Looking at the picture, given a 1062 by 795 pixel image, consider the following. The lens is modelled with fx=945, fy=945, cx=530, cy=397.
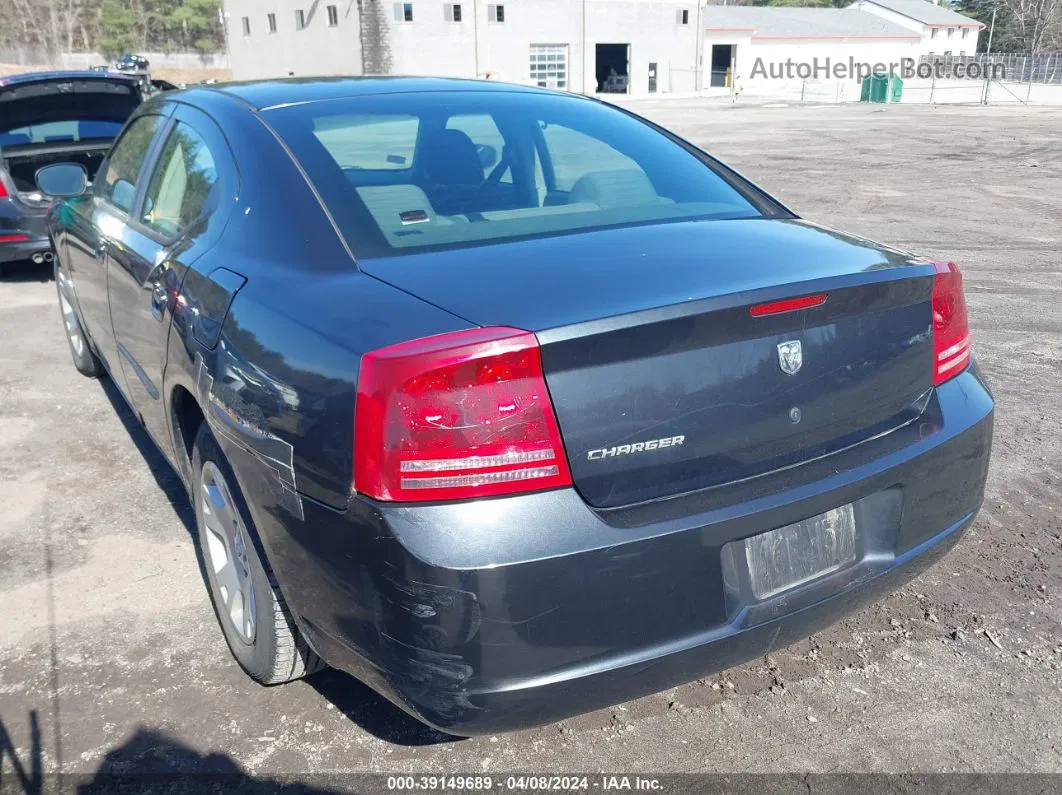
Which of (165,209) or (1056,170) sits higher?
(165,209)

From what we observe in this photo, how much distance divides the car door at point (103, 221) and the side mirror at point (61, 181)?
0.32 feet

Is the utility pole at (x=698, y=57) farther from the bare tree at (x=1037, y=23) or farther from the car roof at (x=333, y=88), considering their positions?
the car roof at (x=333, y=88)

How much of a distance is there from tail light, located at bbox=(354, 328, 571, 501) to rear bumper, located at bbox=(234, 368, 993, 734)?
0.16 ft

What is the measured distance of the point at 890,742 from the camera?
2529 mm

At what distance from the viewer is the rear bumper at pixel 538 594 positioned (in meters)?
1.92

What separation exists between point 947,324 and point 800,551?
827 millimetres

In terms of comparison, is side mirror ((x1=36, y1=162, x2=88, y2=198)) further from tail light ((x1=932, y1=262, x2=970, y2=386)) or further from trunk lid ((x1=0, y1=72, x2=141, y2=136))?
tail light ((x1=932, y1=262, x2=970, y2=386))

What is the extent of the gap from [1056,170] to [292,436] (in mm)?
16015

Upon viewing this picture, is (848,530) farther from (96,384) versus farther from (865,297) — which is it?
(96,384)

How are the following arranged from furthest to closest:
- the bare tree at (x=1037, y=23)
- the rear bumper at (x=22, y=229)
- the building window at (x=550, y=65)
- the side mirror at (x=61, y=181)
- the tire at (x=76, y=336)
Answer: the bare tree at (x=1037, y=23)
the building window at (x=550, y=65)
the rear bumper at (x=22, y=229)
the tire at (x=76, y=336)
the side mirror at (x=61, y=181)

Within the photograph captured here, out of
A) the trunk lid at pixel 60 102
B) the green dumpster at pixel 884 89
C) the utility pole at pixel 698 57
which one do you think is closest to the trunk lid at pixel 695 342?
the trunk lid at pixel 60 102

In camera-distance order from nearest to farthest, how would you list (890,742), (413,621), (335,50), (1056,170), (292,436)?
1. (413,621)
2. (292,436)
3. (890,742)
4. (1056,170)
5. (335,50)

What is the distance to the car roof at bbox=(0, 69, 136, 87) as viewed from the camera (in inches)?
307

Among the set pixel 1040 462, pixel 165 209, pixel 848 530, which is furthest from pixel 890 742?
pixel 165 209
